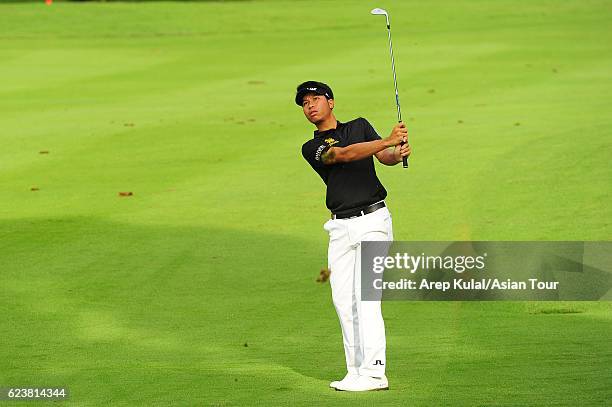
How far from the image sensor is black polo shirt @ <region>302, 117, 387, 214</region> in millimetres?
10617

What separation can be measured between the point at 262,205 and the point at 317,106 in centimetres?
856

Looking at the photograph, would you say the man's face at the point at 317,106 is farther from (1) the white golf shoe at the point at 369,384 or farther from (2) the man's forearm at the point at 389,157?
(1) the white golf shoe at the point at 369,384

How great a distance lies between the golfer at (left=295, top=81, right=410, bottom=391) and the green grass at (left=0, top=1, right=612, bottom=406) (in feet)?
0.90

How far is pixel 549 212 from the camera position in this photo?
18281 mm

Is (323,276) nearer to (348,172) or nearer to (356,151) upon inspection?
(348,172)

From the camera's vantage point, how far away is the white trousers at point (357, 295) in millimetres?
10586

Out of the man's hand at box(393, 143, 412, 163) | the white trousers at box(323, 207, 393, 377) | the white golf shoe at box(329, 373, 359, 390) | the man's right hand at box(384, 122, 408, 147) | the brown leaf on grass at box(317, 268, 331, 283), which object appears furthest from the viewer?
the brown leaf on grass at box(317, 268, 331, 283)

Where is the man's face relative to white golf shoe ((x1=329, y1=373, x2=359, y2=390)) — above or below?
above

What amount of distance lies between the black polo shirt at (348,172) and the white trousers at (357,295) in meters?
0.11

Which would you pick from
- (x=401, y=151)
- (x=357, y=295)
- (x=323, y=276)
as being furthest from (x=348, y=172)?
(x=323, y=276)

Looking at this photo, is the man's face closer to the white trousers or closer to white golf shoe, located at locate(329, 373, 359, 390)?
the white trousers

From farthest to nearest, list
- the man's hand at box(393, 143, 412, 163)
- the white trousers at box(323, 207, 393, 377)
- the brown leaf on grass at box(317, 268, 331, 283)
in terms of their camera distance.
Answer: the brown leaf on grass at box(317, 268, 331, 283), the white trousers at box(323, 207, 393, 377), the man's hand at box(393, 143, 412, 163)

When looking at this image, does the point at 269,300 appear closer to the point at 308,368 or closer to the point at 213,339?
the point at 213,339

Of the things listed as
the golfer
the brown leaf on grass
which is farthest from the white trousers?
the brown leaf on grass
